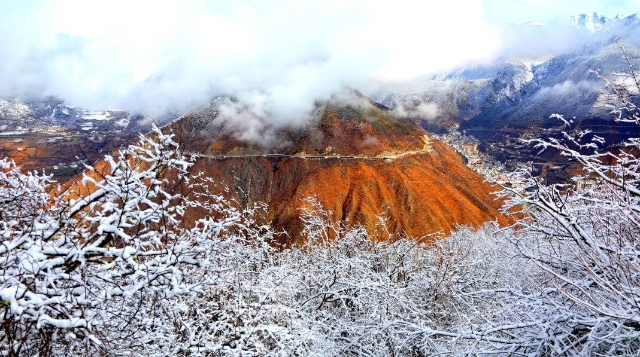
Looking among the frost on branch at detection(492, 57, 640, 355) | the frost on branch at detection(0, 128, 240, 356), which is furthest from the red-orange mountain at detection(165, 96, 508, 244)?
the frost on branch at detection(492, 57, 640, 355)

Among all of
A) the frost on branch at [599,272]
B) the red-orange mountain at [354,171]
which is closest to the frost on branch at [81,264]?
the frost on branch at [599,272]

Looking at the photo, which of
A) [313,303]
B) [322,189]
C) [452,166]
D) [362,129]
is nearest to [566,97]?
[452,166]

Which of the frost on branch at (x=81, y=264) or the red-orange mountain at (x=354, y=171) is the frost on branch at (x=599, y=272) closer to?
the frost on branch at (x=81, y=264)

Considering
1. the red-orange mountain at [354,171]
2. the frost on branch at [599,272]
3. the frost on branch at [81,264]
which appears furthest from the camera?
the red-orange mountain at [354,171]

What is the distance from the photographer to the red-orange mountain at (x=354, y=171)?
210 ft

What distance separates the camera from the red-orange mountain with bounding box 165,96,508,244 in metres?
64.0

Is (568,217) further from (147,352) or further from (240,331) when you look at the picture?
(240,331)

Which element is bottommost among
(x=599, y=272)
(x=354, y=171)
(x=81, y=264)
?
(x=354, y=171)

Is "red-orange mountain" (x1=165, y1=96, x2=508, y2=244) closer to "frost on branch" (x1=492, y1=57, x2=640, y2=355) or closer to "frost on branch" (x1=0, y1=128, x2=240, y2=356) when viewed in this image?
"frost on branch" (x1=0, y1=128, x2=240, y2=356)

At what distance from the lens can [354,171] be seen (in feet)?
233

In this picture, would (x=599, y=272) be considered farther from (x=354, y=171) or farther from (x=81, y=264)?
(x=354, y=171)

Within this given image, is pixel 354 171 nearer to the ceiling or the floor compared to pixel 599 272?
nearer to the floor

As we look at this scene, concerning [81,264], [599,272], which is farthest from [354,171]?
[81,264]

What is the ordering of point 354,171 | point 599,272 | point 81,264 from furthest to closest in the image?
point 354,171 < point 599,272 < point 81,264
